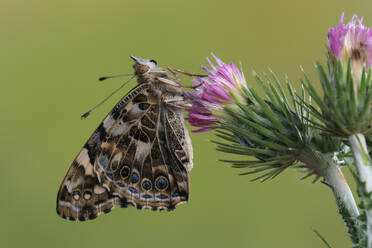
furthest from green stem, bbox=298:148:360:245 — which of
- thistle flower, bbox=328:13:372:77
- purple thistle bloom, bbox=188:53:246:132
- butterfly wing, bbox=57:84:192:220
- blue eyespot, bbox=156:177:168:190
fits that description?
blue eyespot, bbox=156:177:168:190

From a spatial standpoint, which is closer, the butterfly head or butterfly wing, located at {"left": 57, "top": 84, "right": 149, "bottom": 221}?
butterfly wing, located at {"left": 57, "top": 84, "right": 149, "bottom": 221}

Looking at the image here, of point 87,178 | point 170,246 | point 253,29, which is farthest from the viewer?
point 253,29

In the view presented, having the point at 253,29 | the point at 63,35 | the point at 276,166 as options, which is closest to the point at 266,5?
the point at 253,29

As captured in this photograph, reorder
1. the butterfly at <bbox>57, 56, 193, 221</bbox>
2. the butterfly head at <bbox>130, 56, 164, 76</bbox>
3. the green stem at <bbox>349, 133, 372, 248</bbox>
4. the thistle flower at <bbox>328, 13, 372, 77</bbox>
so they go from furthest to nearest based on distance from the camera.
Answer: the butterfly head at <bbox>130, 56, 164, 76</bbox> < the butterfly at <bbox>57, 56, 193, 221</bbox> < the thistle flower at <bbox>328, 13, 372, 77</bbox> < the green stem at <bbox>349, 133, 372, 248</bbox>

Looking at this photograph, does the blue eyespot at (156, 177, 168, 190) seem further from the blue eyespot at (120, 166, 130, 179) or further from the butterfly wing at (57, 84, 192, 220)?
the blue eyespot at (120, 166, 130, 179)

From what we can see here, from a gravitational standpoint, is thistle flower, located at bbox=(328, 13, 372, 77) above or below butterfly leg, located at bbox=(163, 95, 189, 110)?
below

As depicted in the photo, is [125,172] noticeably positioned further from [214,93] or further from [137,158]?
[214,93]

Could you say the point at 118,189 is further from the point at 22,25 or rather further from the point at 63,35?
the point at 22,25
